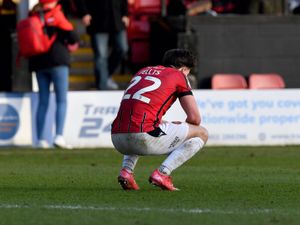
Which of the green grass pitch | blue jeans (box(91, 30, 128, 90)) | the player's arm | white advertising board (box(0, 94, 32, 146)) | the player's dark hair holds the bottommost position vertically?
white advertising board (box(0, 94, 32, 146))

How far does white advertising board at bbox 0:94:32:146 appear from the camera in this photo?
56.1 feet

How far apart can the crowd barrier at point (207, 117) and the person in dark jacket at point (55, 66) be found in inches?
21.3

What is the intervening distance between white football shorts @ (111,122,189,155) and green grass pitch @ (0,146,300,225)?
386mm

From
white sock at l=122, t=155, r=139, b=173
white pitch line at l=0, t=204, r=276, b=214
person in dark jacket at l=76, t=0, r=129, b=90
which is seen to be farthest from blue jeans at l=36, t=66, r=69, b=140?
white pitch line at l=0, t=204, r=276, b=214

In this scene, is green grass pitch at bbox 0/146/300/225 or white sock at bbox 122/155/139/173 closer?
green grass pitch at bbox 0/146/300/225

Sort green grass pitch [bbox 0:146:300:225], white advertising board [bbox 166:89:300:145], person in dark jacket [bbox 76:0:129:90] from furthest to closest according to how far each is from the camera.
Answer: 1. person in dark jacket [bbox 76:0:129:90]
2. white advertising board [bbox 166:89:300:145]
3. green grass pitch [bbox 0:146:300:225]

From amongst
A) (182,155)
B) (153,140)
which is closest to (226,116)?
(182,155)

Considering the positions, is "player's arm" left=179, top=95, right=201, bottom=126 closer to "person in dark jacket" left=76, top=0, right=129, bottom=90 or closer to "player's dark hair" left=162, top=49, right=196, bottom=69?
"player's dark hair" left=162, top=49, right=196, bottom=69

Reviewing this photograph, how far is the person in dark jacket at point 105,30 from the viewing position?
736 inches

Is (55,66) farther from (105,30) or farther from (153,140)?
(153,140)

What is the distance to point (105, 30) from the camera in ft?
61.4

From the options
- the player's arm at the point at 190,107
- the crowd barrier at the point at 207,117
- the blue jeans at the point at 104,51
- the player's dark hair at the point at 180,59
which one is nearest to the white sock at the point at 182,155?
the player's arm at the point at 190,107

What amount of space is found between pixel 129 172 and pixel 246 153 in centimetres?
598

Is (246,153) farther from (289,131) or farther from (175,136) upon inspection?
(175,136)
